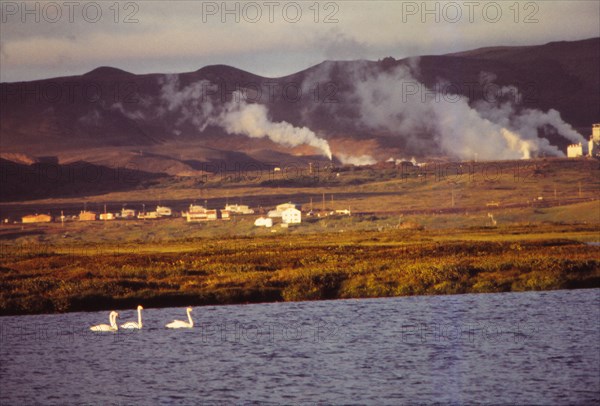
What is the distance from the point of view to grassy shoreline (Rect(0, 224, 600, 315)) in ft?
205

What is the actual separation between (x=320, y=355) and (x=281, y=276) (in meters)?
25.3

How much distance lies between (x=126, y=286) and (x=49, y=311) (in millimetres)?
7247

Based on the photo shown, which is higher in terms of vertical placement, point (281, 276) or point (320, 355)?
point (281, 276)

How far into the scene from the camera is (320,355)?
4425cm

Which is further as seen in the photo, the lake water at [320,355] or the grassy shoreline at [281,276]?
the grassy shoreline at [281,276]

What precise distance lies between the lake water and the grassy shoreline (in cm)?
233

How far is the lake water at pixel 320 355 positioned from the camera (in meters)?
37.1

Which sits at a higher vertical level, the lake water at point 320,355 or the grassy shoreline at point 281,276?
the grassy shoreline at point 281,276

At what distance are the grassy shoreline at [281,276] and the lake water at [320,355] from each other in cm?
233

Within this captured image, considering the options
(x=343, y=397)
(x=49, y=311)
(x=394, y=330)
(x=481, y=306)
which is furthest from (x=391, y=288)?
(x=343, y=397)

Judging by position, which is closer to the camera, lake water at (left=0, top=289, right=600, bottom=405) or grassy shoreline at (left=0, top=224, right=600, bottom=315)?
lake water at (left=0, top=289, right=600, bottom=405)

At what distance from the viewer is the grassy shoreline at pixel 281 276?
205 feet

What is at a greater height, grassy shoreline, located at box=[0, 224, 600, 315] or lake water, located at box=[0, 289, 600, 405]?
grassy shoreline, located at box=[0, 224, 600, 315]

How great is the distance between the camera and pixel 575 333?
48.9 m
